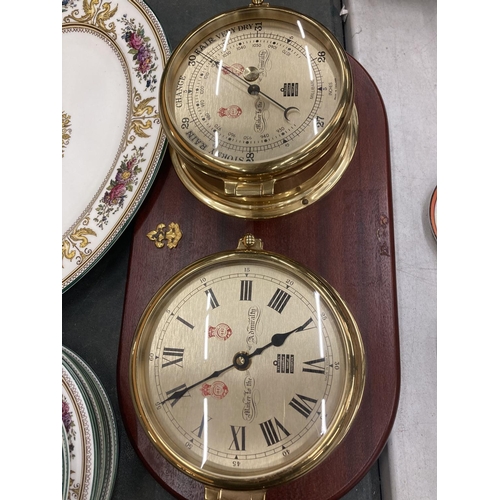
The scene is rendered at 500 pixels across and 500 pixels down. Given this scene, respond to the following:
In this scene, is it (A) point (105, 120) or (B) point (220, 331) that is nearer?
(B) point (220, 331)

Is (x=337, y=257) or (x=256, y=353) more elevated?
(x=337, y=257)

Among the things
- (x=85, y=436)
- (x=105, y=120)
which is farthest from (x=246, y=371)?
(x=105, y=120)

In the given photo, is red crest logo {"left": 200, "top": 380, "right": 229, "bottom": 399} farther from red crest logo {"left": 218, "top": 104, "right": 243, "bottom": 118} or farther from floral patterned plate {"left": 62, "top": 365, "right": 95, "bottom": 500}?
red crest logo {"left": 218, "top": 104, "right": 243, "bottom": 118}

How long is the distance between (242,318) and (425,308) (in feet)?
0.96

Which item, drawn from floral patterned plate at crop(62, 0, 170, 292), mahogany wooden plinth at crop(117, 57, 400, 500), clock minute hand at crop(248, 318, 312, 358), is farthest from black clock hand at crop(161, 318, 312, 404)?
floral patterned plate at crop(62, 0, 170, 292)

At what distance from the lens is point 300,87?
676mm

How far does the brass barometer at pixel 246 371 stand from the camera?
589 mm

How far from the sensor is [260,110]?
68 cm

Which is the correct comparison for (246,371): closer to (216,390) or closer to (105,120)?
(216,390)

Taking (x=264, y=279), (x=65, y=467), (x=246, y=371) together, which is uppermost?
(x=264, y=279)

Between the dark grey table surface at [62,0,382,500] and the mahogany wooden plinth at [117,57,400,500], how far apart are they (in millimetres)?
73

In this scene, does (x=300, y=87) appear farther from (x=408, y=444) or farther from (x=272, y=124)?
(x=408, y=444)

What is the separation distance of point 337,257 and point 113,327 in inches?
13.8

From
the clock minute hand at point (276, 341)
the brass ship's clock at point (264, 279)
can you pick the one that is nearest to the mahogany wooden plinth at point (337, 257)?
the brass ship's clock at point (264, 279)
